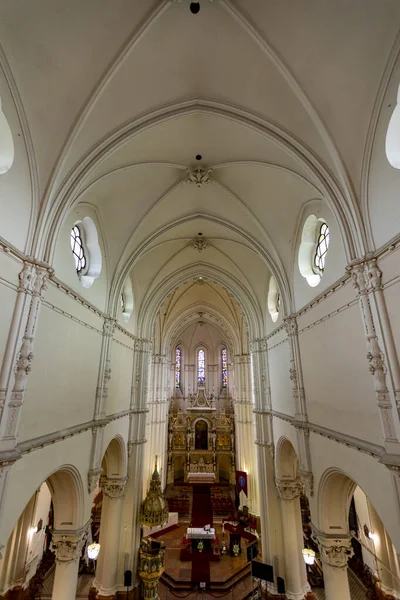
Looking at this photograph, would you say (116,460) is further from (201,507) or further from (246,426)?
(201,507)

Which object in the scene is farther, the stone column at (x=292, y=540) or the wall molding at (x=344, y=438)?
the stone column at (x=292, y=540)

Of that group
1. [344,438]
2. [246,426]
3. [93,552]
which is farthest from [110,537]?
[246,426]

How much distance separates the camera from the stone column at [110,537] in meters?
13.1

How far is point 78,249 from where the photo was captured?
10.9 meters

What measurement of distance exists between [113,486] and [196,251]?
1243 cm

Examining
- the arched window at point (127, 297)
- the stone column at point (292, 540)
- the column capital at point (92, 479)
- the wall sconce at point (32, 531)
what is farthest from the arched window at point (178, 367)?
the column capital at point (92, 479)

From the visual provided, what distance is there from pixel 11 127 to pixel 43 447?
7.77 metres

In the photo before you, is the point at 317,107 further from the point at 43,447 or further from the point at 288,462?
the point at 288,462

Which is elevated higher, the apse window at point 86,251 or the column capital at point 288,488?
the apse window at point 86,251

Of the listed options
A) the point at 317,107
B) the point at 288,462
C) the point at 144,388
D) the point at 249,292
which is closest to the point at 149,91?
the point at 317,107

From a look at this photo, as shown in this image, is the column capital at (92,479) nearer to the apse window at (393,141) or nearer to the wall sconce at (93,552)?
the wall sconce at (93,552)

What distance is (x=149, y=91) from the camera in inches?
313

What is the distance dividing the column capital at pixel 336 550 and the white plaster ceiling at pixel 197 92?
9.35 metres

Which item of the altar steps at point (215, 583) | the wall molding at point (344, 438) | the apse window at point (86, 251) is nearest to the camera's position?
the wall molding at point (344, 438)
